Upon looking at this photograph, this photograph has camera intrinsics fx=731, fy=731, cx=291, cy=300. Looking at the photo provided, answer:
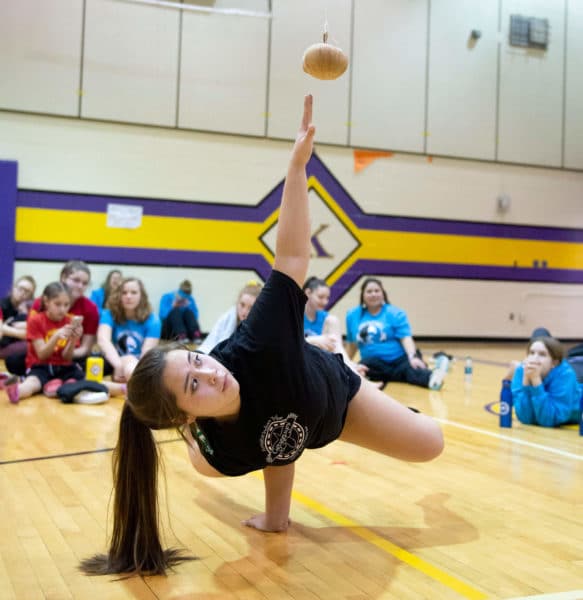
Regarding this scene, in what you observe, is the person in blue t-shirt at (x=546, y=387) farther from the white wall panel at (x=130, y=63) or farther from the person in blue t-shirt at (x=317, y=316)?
the white wall panel at (x=130, y=63)

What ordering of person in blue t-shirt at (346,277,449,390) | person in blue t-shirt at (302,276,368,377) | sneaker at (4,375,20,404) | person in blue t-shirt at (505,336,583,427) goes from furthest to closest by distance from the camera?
person in blue t-shirt at (346,277,449,390) < person in blue t-shirt at (302,276,368,377) < sneaker at (4,375,20,404) < person in blue t-shirt at (505,336,583,427)

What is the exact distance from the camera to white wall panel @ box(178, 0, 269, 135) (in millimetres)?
10578

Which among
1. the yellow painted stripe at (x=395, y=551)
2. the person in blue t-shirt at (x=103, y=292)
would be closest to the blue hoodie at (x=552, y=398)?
the yellow painted stripe at (x=395, y=551)

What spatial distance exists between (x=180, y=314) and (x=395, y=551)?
7758mm

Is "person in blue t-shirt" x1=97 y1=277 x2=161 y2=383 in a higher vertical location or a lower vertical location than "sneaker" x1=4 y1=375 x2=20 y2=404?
higher

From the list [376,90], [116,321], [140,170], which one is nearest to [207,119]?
[140,170]

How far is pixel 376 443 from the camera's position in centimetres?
300

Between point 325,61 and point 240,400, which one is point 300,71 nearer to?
point 325,61

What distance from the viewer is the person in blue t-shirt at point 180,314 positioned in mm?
10133

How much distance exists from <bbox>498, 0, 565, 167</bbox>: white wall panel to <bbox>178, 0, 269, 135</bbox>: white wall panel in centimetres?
429

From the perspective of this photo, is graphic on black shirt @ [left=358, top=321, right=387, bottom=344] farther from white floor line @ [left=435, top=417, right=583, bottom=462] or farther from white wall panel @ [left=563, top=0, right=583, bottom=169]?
white wall panel @ [left=563, top=0, right=583, bottom=169]

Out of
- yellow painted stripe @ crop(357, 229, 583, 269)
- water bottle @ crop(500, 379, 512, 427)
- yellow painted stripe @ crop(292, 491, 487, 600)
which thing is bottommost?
yellow painted stripe @ crop(292, 491, 487, 600)

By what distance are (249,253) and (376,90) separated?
11.0 feet

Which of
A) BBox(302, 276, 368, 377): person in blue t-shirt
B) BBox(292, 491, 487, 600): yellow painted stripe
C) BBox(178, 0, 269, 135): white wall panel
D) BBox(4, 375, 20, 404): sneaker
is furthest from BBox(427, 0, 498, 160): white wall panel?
BBox(292, 491, 487, 600): yellow painted stripe
